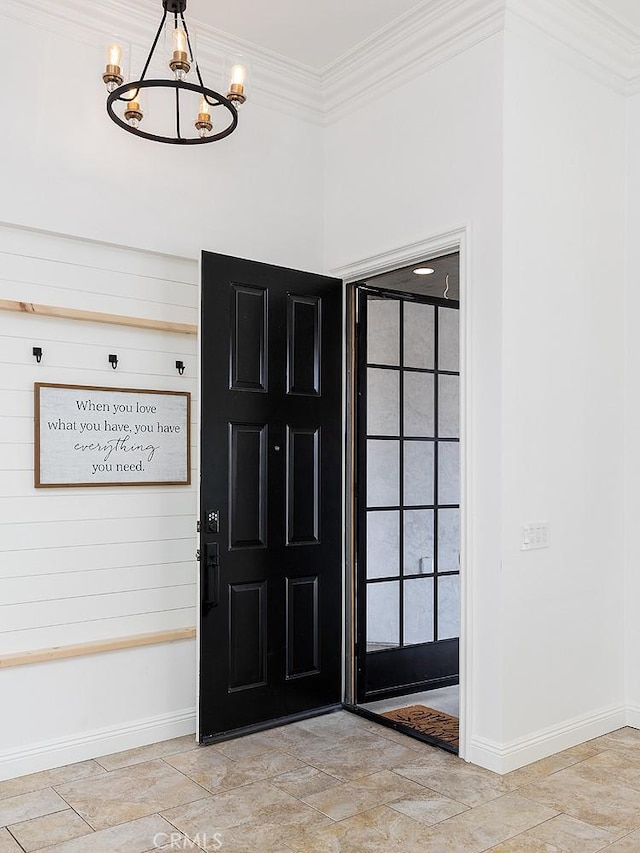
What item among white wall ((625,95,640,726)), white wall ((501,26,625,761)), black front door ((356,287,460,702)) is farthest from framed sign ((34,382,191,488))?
white wall ((625,95,640,726))

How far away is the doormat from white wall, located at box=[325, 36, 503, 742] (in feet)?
1.30

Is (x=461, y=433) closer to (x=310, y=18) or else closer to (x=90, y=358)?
(x=90, y=358)

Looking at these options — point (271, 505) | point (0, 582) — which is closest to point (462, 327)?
point (271, 505)

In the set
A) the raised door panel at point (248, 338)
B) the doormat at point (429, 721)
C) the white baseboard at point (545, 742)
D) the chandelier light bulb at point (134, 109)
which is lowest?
the doormat at point (429, 721)

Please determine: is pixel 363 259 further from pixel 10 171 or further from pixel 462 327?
pixel 10 171

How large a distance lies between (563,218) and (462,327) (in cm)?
75

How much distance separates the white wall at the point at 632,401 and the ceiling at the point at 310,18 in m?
0.63

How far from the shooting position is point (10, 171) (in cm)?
322

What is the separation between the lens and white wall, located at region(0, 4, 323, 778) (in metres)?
3.24

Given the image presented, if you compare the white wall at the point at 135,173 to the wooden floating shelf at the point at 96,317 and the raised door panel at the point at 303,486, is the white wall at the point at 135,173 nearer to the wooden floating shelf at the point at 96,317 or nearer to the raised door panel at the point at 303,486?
the wooden floating shelf at the point at 96,317

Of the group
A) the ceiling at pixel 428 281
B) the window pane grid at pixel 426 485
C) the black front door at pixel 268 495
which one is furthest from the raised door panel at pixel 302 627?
the ceiling at pixel 428 281

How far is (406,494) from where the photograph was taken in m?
4.50

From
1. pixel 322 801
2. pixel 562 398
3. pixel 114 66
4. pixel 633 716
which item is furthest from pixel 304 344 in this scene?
pixel 633 716

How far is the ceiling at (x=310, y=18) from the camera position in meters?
3.50
